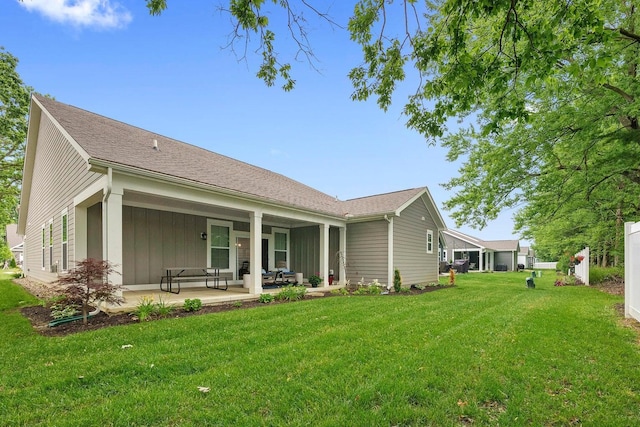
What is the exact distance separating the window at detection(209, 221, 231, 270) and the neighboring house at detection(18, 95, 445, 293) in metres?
0.04

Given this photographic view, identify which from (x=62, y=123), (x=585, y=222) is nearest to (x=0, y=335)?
(x=62, y=123)

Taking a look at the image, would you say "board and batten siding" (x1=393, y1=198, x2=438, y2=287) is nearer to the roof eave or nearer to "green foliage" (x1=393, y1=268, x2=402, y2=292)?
"green foliage" (x1=393, y1=268, x2=402, y2=292)

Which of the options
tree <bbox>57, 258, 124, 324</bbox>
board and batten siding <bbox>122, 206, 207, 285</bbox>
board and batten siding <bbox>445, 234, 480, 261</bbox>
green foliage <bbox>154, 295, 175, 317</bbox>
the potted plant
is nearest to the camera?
tree <bbox>57, 258, 124, 324</bbox>

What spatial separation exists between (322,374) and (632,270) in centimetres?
708

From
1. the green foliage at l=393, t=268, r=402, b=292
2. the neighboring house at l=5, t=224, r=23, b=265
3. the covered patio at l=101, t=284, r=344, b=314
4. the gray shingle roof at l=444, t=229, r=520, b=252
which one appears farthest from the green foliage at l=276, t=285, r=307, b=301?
the neighboring house at l=5, t=224, r=23, b=265

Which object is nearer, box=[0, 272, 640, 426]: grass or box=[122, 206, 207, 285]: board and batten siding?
box=[0, 272, 640, 426]: grass

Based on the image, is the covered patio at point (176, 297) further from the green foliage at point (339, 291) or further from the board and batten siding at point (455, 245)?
the board and batten siding at point (455, 245)

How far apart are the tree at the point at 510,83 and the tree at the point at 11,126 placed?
21.6 meters

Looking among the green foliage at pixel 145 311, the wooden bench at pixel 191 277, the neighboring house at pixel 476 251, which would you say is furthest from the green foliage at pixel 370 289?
the neighboring house at pixel 476 251

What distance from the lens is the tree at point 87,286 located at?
6.03 metres

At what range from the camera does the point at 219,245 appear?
12.0m

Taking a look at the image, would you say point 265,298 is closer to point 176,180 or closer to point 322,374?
point 176,180

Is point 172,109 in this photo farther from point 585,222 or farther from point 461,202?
point 585,222

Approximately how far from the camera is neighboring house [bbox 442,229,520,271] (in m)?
35.1
